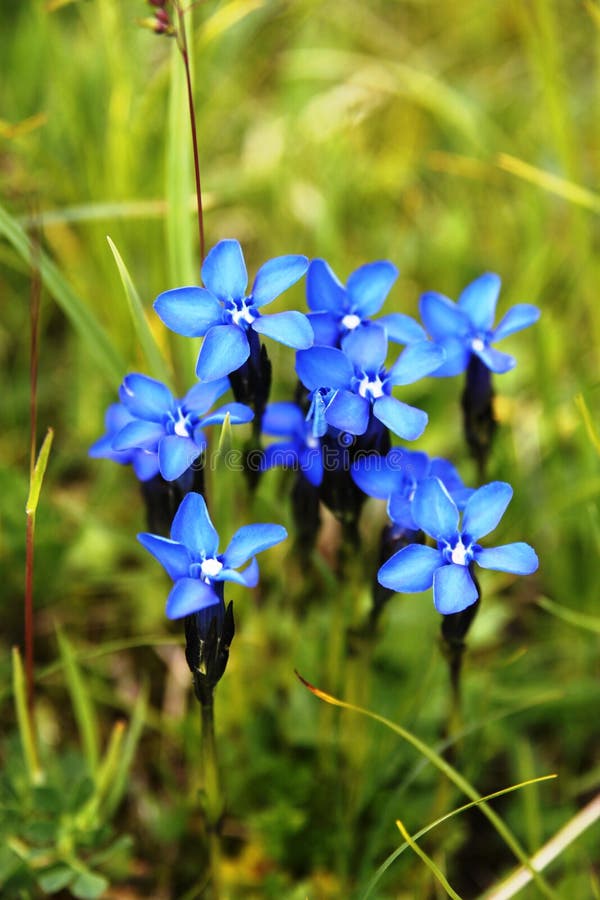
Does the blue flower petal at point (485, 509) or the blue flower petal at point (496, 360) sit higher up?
the blue flower petal at point (496, 360)

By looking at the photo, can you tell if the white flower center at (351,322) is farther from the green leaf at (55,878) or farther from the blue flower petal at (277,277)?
the green leaf at (55,878)

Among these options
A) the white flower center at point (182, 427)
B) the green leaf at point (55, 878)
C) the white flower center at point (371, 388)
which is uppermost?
the white flower center at point (371, 388)

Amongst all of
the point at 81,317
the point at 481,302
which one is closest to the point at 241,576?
the point at 481,302

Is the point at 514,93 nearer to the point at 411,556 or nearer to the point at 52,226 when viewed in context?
the point at 52,226

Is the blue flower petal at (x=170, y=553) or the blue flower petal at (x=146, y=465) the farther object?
the blue flower petal at (x=146, y=465)

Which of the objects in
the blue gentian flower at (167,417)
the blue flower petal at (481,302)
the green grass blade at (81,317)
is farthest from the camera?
the green grass blade at (81,317)

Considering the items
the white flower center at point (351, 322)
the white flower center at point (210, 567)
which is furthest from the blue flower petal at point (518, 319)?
the white flower center at point (210, 567)

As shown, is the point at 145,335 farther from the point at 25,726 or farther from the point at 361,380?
the point at 25,726
